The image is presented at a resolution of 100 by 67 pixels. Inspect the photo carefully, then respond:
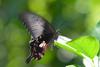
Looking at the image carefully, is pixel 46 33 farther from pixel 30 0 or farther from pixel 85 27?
pixel 30 0

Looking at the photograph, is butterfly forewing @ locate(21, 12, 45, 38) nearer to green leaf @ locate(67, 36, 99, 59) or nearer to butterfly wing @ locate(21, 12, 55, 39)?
butterfly wing @ locate(21, 12, 55, 39)

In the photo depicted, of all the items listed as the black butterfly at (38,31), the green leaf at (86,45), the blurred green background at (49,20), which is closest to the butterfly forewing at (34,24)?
the black butterfly at (38,31)

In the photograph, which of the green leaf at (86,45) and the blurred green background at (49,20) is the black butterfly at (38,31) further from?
the blurred green background at (49,20)

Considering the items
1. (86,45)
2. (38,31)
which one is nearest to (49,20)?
(38,31)

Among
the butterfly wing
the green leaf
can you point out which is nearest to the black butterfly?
the butterfly wing

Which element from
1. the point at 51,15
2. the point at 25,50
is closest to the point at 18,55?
the point at 25,50
